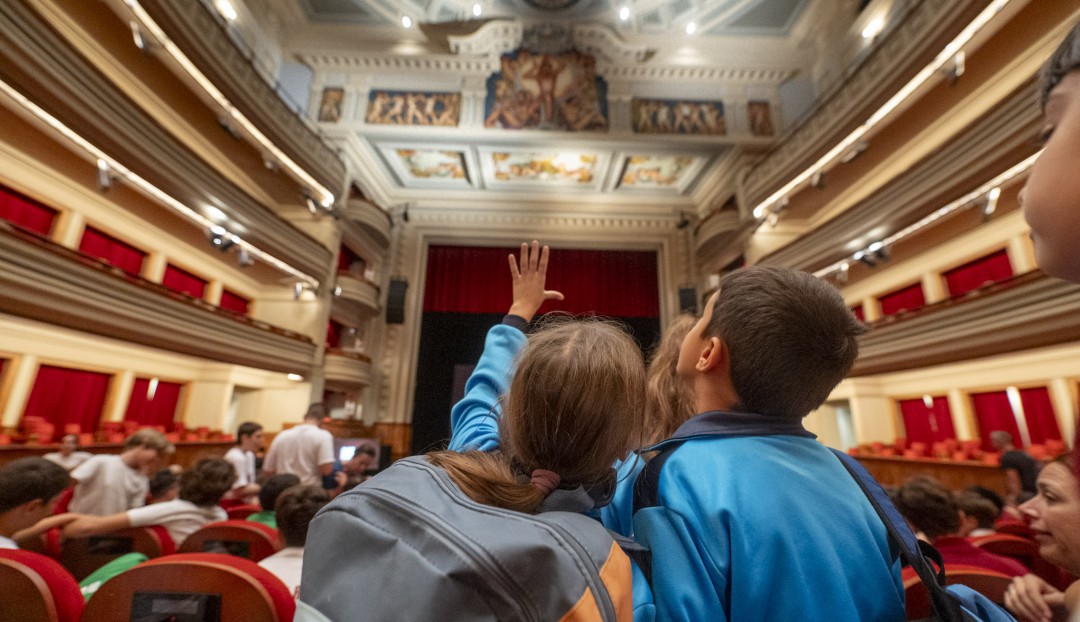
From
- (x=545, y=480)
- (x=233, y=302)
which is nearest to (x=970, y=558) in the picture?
(x=545, y=480)

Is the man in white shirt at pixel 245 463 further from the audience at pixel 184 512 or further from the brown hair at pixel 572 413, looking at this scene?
the brown hair at pixel 572 413

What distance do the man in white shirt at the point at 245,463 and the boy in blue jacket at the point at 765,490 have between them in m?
5.00

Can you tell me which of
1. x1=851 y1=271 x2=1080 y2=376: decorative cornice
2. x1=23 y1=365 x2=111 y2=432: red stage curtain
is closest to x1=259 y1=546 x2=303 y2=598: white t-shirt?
x1=851 y1=271 x2=1080 y2=376: decorative cornice

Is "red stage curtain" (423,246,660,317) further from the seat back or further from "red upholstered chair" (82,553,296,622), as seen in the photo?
"red upholstered chair" (82,553,296,622)

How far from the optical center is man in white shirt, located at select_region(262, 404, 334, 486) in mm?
4527

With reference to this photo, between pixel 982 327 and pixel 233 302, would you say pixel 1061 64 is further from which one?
pixel 233 302

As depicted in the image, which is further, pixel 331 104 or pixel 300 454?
pixel 331 104

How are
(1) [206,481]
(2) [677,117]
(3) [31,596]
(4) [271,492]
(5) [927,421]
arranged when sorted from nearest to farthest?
1. (3) [31,596]
2. (1) [206,481]
3. (4) [271,492]
4. (5) [927,421]
5. (2) [677,117]

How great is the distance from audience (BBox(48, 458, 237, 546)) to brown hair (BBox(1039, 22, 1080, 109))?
3.19 m

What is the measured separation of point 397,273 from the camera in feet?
40.3

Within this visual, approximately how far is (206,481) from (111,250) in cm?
720

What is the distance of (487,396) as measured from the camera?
1.02 metres

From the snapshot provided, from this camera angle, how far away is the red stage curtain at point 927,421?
7.98 metres

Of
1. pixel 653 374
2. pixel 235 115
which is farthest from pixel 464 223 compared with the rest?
pixel 653 374
